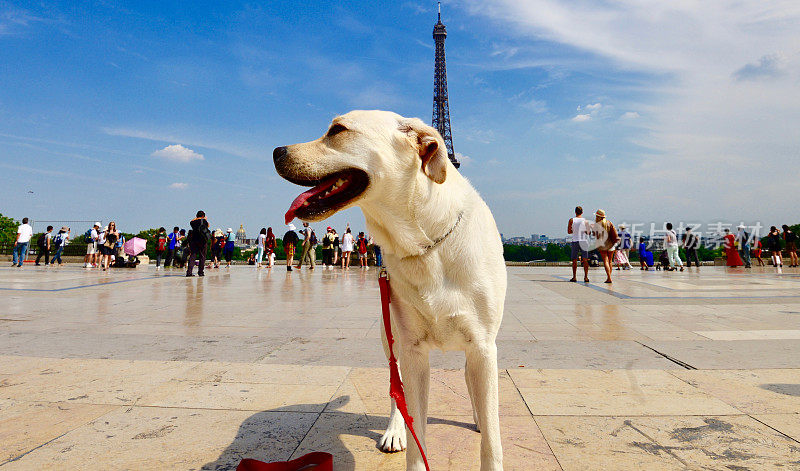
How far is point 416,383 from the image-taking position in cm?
196

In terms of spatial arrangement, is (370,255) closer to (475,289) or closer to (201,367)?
(201,367)

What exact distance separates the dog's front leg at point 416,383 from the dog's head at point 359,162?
72 cm

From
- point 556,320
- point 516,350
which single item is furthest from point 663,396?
point 556,320

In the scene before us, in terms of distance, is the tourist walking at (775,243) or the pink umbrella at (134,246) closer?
the tourist walking at (775,243)

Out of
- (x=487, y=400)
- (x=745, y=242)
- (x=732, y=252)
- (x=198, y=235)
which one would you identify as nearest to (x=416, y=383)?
(x=487, y=400)

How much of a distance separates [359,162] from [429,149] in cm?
30

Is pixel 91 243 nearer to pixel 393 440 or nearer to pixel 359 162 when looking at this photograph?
pixel 393 440

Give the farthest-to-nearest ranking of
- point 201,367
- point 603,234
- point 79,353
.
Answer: point 603,234 → point 79,353 → point 201,367

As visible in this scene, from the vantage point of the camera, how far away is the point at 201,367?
3676 mm

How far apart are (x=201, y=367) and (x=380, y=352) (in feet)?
5.22

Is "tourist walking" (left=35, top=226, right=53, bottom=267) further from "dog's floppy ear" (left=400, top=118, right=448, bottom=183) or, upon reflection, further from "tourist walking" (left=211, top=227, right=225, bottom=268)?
"dog's floppy ear" (left=400, top=118, right=448, bottom=183)

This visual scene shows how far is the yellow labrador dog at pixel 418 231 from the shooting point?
5.77ft

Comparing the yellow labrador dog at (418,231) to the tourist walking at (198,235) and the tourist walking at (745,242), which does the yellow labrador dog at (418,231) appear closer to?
the tourist walking at (198,235)

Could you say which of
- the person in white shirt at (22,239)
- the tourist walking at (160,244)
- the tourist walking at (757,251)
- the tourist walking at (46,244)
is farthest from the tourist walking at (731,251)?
the tourist walking at (46,244)
